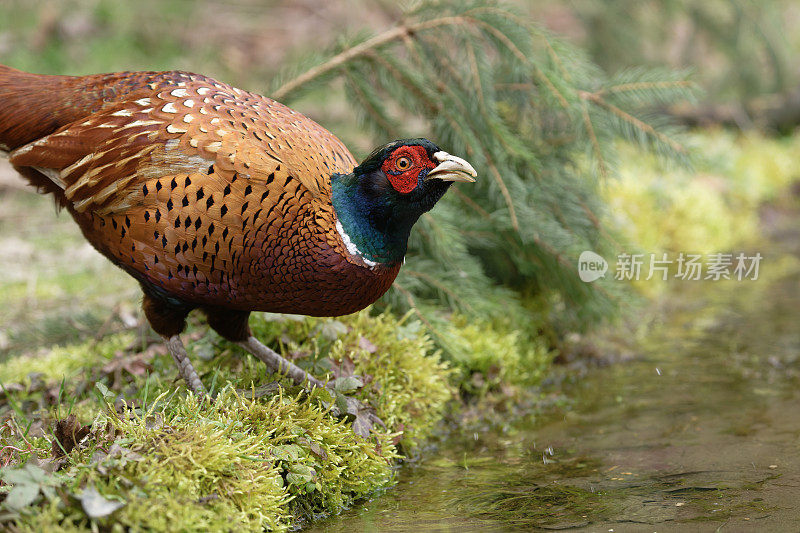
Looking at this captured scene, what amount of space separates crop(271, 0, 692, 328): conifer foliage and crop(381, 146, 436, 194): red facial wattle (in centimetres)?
141

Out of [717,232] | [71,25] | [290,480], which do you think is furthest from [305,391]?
[71,25]

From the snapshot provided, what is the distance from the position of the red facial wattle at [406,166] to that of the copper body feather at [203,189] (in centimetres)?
30

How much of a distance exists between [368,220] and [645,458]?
5.65ft

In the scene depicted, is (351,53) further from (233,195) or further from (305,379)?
(305,379)

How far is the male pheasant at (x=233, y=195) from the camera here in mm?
3244

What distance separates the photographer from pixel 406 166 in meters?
3.24

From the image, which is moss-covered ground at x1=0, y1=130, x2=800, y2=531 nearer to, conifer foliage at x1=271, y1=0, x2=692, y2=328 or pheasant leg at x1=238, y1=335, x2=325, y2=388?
pheasant leg at x1=238, y1=335, x2=325, y2=388

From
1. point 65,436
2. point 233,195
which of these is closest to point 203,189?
point 233,195

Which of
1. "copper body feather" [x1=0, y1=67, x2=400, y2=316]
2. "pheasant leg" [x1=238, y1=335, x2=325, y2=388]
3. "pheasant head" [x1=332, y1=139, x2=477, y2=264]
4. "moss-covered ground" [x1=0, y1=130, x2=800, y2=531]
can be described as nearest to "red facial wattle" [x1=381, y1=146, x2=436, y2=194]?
"pheasant head" [x1=332, y1=139, x2=477, y2=264]

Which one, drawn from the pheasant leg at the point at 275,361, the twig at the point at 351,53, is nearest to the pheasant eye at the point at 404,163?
the pheasant leg at the point at 275,361

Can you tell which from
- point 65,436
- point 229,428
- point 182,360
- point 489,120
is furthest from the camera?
point 489,120

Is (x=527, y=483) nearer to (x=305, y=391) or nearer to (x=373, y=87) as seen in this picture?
(x=305, y=391)

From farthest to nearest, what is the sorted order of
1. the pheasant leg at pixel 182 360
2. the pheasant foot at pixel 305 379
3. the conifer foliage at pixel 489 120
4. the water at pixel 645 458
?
the conifer foliage at pixel 489 120 → the pheasant leg at pixel 182 360 → the pheasant foot at pixel 305 379 → the water at pixel 645 458

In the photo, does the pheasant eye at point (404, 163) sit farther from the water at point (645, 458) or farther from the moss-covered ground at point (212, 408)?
the water at point (645, 458)
